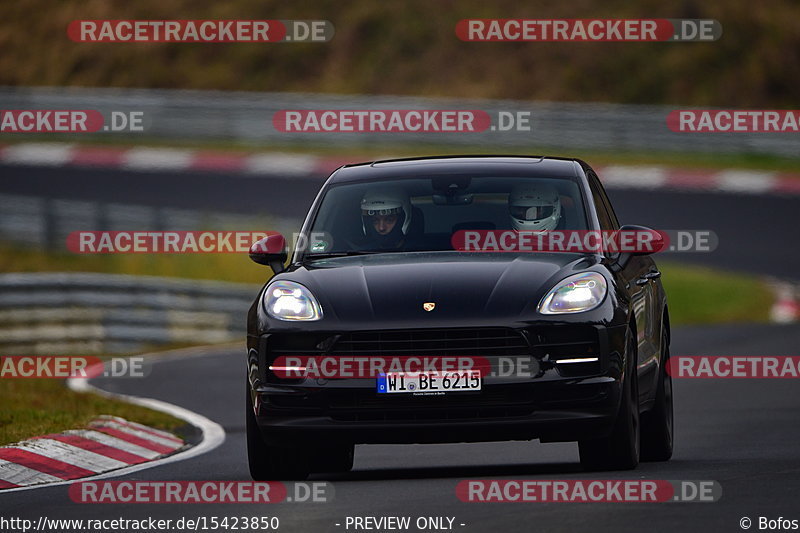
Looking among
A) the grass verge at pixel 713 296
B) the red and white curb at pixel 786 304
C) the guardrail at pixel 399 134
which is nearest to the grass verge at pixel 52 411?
the red and white curb at pixel 786 304

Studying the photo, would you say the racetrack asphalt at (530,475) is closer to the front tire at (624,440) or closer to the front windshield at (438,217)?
the front tire at (624,440)

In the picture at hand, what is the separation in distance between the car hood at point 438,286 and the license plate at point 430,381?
24 cm

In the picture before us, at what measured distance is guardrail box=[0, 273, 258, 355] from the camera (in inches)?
878

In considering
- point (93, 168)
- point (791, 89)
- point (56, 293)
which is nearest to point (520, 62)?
point (791, 89)

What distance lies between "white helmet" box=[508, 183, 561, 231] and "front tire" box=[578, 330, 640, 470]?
0.82 meters

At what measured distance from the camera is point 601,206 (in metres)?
10.9

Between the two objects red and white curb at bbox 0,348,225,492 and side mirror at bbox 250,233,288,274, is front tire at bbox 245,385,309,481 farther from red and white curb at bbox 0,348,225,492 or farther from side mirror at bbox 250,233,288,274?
red and white curb at bbox 0,348,225,492

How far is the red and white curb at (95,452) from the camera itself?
415 inches

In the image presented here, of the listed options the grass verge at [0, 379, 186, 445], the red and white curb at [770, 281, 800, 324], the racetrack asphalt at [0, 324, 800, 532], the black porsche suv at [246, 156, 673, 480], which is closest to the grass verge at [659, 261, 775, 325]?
the red and white curb at [770, 281, 800, 324]

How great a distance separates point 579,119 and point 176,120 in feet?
29.8

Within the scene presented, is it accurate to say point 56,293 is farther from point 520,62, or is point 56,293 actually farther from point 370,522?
point 520,62

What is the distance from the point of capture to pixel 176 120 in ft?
138

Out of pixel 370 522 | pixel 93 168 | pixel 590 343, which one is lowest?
pixel 370 522

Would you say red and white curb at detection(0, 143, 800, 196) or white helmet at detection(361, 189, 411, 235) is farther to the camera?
red and white curb at detection(0, 143, 800, 196)
